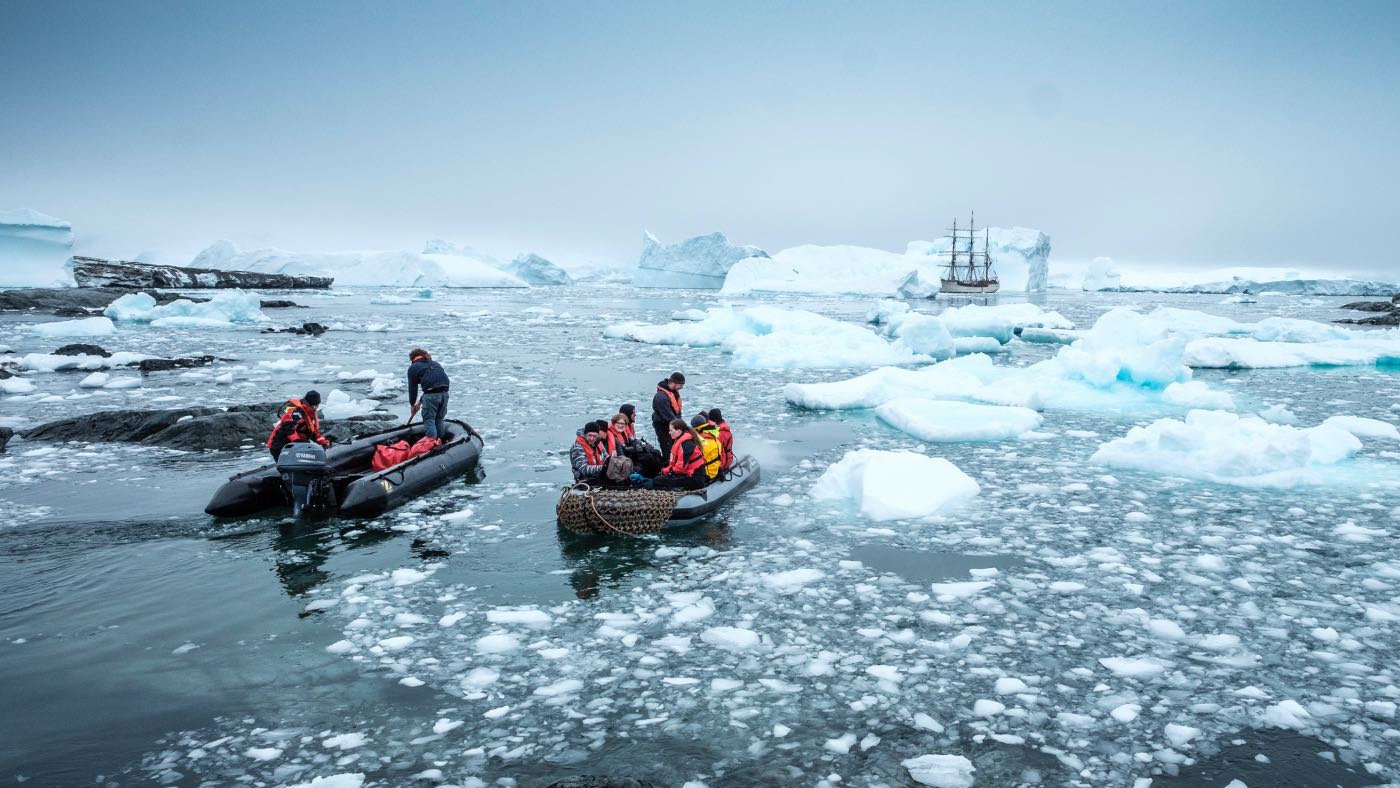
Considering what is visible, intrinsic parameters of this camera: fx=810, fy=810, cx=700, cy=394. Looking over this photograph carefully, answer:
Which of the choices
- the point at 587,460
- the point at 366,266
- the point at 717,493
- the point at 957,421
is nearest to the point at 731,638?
the point at 717,493

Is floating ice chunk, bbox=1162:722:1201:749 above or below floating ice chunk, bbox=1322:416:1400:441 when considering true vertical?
below

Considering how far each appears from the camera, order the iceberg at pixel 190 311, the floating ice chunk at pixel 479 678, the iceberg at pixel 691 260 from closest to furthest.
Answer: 1. the floating ice chunk at pixel 479 678
2. the iceberg at pixel 190 311
3. the iceberg at pixel 691 260

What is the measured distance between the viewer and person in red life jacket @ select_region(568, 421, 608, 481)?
7961 millimetres

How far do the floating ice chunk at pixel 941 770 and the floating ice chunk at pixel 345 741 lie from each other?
2654 millimetres

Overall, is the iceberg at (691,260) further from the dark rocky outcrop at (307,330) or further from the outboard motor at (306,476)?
the outboard motor at (306,476)

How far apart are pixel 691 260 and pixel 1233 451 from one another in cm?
7148

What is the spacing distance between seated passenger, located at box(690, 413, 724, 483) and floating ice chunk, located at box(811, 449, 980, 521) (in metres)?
1.16

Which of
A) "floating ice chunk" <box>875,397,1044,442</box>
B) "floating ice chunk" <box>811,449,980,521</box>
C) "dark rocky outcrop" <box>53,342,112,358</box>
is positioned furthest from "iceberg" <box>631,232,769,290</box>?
"floating ice chunk" <box>811,449,980,521</box>

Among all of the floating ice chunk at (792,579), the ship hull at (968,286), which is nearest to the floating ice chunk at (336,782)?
the floating ice chunk at (792,579)

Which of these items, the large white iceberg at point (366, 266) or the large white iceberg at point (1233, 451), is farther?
the large white iceberg at point (366, 266)

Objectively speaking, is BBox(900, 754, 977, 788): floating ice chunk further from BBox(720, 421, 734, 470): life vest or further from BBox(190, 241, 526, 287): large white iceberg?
BBox(190, 241, 526, 287): large white iceberg

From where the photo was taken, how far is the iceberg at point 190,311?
33.2 meters

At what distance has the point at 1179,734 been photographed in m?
4.02

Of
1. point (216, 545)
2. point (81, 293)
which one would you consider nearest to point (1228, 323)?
point (216, 545)
